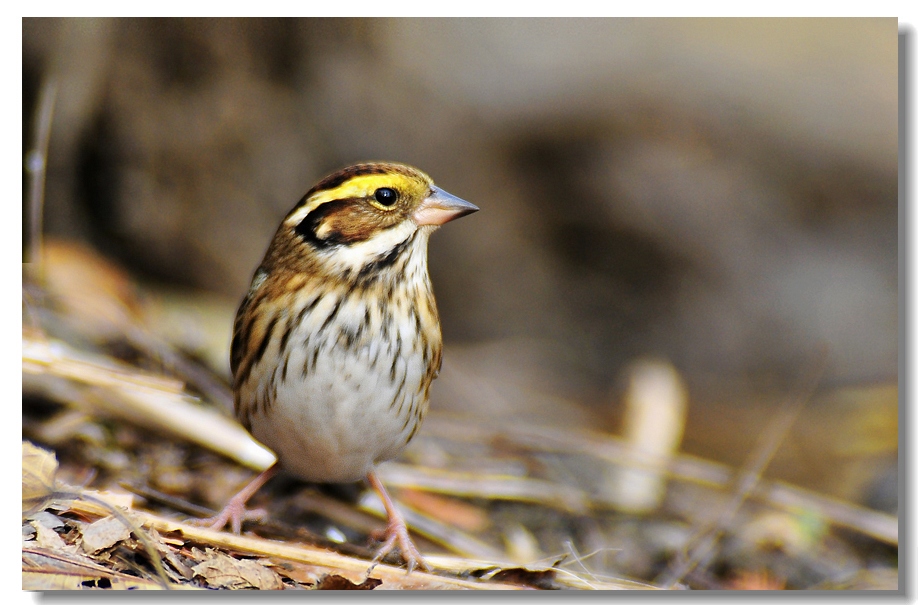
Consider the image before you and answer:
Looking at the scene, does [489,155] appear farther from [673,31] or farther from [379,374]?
[379,374]

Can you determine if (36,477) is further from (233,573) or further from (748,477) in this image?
(748,477)

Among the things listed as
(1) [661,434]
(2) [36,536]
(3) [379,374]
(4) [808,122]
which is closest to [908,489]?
(1) [661,434]

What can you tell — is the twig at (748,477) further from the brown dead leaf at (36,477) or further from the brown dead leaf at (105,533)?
the brown dead leaf at (36,477)

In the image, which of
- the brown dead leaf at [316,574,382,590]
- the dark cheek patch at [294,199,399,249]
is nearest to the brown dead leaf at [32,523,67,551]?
the brown dead leaf at [316,574,382,590]

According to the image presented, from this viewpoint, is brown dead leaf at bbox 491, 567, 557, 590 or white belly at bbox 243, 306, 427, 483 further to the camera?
brown dead leaf at bbox 491, 567, 557, 590

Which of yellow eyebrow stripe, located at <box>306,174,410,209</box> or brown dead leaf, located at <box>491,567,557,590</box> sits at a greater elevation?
yellow eyebrow stripe, located at <box>306,174,410,209</box>

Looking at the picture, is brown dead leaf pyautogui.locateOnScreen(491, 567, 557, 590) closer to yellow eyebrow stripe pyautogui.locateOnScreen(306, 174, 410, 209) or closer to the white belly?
the white belly
